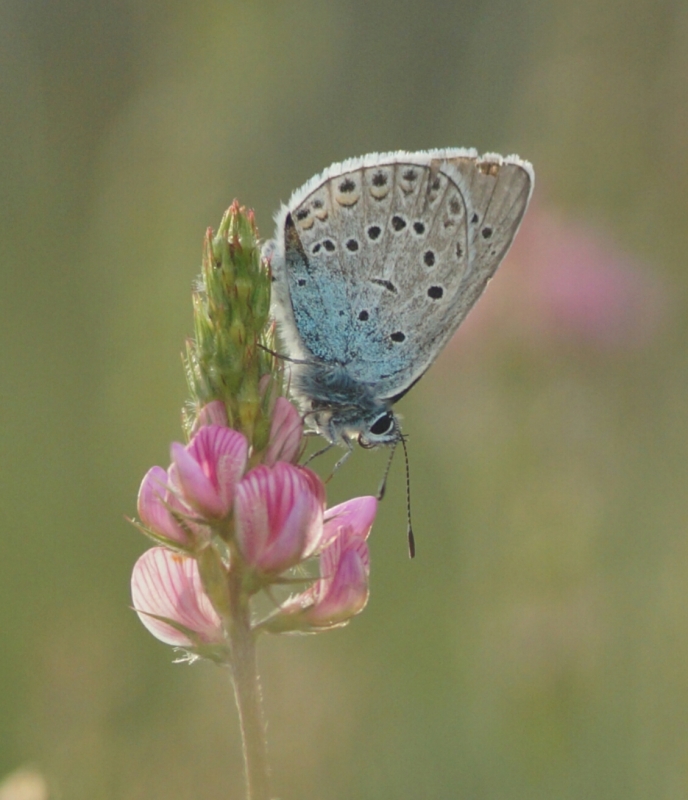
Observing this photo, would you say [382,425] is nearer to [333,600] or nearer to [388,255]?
[388,255]

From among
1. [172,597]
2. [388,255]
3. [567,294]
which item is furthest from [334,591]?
[567,294]

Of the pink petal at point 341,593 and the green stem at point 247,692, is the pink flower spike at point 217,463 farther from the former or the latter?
the pink petal at point 341,593

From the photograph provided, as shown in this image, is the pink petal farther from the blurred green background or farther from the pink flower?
the blurred green background

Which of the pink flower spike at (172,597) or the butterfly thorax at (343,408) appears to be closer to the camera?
the pink flower spike at (172,597)

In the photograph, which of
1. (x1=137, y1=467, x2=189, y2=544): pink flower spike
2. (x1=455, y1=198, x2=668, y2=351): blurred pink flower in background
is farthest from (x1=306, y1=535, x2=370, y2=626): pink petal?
(x1=455, y1=198, x2=668, y2=351): blurred pink flower in background

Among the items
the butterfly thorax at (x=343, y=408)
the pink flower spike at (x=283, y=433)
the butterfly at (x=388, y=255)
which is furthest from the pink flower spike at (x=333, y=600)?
the butterfly at (x=388, y=255)

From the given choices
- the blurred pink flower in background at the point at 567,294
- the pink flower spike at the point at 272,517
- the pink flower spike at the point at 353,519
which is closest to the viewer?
the pink flower spike at the point at 272,517
